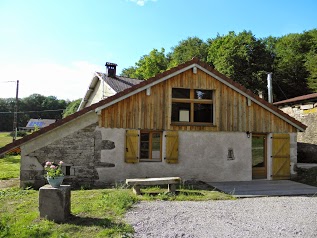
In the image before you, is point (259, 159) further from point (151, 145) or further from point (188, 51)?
point (188, 51)

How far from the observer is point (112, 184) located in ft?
35.8

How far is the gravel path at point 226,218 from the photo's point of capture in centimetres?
570

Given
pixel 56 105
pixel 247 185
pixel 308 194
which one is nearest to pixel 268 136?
pixel 247 185

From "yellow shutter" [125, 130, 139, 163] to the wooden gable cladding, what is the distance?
28 cm

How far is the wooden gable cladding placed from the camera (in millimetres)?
11188

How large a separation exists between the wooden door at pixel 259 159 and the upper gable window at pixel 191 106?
235 centimetres

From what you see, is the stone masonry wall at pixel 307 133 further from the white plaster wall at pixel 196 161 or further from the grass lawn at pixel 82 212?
the grass lawn at pixel 82 212

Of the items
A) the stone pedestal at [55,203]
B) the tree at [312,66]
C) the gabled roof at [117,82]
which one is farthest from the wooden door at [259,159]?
the tree at [312,66]

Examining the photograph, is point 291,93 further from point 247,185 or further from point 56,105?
point 56,105

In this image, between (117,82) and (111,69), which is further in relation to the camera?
(111,69)

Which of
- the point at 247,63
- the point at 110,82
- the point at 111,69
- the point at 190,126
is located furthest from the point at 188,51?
the point at 190,126

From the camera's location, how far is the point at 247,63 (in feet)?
109

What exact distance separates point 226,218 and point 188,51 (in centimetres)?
4260

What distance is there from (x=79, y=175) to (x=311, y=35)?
3749cm
